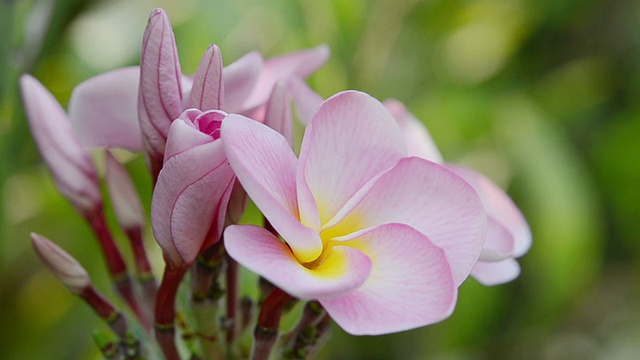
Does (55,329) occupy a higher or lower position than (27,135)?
lower

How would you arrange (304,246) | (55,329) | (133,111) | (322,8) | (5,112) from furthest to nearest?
(322,8) → (55,329) → (5,112) → (133,111) → (304,246)

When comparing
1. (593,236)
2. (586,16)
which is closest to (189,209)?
(593,236)

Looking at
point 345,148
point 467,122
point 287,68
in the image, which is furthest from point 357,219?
point 467,122

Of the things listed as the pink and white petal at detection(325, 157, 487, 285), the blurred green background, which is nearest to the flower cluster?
the pink and white petal at detection(325, 157, 487, 285)

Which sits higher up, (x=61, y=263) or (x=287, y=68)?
(x=287, y=68)

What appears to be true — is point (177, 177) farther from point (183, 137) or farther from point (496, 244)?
point (496, 244)

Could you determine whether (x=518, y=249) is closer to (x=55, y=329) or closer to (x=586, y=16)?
(x=55, y=329)

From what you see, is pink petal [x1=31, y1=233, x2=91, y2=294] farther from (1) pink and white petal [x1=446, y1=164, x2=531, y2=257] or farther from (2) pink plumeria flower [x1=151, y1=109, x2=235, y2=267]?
(1) pink and white petal [x1=446, y1=164, x2=531, y2=257]
